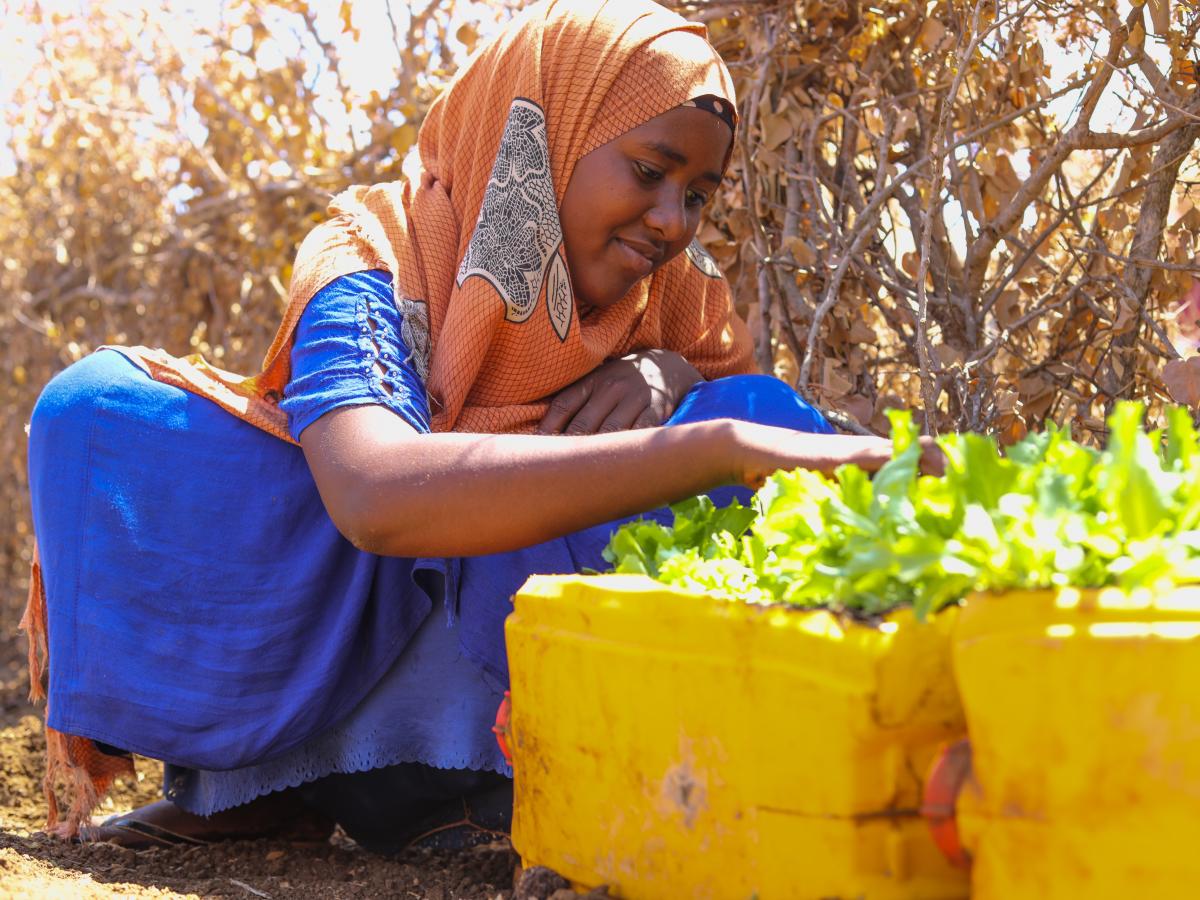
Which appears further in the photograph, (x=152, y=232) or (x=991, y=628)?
(x=152, y=232)

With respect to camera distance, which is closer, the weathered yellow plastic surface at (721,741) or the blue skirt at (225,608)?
the weathered yellow plastic surface at (721,741)

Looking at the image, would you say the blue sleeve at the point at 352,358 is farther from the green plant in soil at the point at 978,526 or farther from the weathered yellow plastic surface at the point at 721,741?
the green plant in soil at the point at 978,526

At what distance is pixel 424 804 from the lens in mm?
2244

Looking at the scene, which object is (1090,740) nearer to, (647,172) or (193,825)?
(647,172)

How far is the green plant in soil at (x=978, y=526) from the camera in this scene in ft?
3.67

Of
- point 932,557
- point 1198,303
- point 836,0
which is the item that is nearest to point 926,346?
point 1198,303

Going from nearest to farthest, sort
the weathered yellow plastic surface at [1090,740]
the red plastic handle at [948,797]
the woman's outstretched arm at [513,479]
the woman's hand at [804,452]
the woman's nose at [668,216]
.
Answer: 1. the weathered yellow plastic surface at [1090,740]
2. the red plastic handle at [948,797]
3. the woman's hand at [804,452]
4. the woman's outstretched arm at [513,479]
5. the woman's nose at [668,216]

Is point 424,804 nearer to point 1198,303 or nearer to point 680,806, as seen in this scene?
point 680,806

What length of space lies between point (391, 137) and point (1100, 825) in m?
3.26

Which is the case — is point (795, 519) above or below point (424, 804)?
above

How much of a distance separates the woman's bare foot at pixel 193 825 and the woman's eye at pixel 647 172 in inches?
50.8

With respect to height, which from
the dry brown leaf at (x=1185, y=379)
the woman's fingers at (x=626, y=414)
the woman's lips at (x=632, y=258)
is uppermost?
the woman's lips at (x=632, y=258)

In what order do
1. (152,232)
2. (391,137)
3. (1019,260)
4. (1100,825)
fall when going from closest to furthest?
(1100,825), (1019,260), (391,137), (152,232)

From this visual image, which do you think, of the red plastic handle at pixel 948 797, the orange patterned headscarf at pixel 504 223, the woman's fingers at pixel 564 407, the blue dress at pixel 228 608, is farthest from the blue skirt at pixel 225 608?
the red plastic handle at pixel 948 797
